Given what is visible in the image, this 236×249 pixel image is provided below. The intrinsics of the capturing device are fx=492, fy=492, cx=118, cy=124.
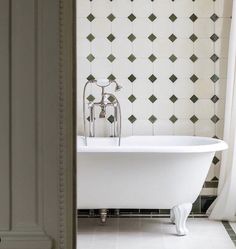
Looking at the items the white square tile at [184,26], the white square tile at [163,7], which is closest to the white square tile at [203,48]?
the white square tile at [184,26]

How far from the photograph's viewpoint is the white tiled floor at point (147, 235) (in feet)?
10.3

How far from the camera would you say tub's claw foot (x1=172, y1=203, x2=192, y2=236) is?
3.34 meters

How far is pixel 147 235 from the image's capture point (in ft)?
11.1

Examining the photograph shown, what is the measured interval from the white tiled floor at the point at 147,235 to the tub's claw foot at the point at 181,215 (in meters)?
0.05

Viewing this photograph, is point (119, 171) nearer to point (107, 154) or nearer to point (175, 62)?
point (107, 154)

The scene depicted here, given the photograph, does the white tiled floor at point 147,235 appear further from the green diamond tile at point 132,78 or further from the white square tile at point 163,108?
the green diamond tile at point 132,78

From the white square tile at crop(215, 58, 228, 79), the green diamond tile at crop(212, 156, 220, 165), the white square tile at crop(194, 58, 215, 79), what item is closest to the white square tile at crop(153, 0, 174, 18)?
the white square tile at crop(194, 58, 215, 79)

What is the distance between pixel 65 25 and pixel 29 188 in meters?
0.46

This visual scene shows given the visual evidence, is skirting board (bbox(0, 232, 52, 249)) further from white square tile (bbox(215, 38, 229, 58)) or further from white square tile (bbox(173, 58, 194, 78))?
white square tile (bbox(215, 38, 229, 58))

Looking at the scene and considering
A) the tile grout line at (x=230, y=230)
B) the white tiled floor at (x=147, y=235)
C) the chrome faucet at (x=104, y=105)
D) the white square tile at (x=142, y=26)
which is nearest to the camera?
the white tiled floor at (x=147, y=235)

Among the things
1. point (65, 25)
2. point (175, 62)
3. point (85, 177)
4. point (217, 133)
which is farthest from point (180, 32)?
point (65, 25)

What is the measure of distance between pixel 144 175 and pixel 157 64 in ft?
3.68

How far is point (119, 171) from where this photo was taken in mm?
3244

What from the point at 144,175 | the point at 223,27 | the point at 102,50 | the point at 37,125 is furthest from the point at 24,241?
the point at 223,27
